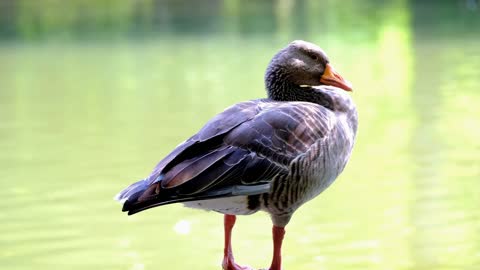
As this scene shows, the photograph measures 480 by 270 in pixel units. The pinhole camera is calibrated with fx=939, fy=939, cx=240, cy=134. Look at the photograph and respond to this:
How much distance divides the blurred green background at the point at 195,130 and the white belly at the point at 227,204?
1.05m

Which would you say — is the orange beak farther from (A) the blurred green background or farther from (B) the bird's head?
(A) the blurred green background

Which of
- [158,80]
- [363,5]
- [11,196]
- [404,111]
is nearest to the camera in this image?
[11,196]

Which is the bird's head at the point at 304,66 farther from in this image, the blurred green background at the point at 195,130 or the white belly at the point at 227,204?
the blurred green background at the point at 195,130

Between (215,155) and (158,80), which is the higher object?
(215,155)

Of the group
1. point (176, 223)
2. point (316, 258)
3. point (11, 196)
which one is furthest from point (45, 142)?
point (316, 258)

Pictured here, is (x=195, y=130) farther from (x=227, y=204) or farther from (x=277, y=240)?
(x=227, y=204)

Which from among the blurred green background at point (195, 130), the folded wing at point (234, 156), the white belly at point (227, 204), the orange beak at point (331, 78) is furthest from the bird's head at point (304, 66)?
the blurred green background at point (195, 130)

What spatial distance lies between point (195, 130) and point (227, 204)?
5.09 metres

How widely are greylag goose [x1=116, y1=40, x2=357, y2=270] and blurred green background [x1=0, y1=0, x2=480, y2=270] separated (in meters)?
1.02

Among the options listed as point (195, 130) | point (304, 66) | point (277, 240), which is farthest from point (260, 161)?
point (195, 130)

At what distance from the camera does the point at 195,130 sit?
8.80m

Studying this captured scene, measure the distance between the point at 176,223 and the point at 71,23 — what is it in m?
20.3

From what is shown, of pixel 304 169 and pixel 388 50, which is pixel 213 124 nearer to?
pixel 304 169

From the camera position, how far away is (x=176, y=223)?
5828 millimetres
